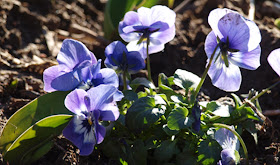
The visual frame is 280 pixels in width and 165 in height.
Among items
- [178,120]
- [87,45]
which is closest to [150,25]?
[178,120]

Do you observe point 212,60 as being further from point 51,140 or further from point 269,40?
point 269,40

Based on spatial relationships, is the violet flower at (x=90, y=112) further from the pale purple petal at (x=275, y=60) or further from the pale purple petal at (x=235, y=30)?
the pale purple petal at (x=275, y=60)

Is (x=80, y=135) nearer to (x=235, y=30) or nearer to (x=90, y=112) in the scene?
(x=90, y=112)

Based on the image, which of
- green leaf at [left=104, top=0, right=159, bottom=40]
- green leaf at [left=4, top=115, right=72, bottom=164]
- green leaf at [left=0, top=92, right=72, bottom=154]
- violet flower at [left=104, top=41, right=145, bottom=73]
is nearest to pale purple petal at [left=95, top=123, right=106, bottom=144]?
green leaf at [left=4, top=115, right=72, bottom=164]

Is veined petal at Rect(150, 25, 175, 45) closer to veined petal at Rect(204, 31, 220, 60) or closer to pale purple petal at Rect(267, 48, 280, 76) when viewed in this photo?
veined petal at Rect(204, 31, 220, 60)

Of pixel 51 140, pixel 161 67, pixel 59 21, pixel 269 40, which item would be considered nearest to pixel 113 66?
pixel 51 140

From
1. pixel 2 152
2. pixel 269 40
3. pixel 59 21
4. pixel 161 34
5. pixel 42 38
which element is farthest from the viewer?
pixel 59 21
